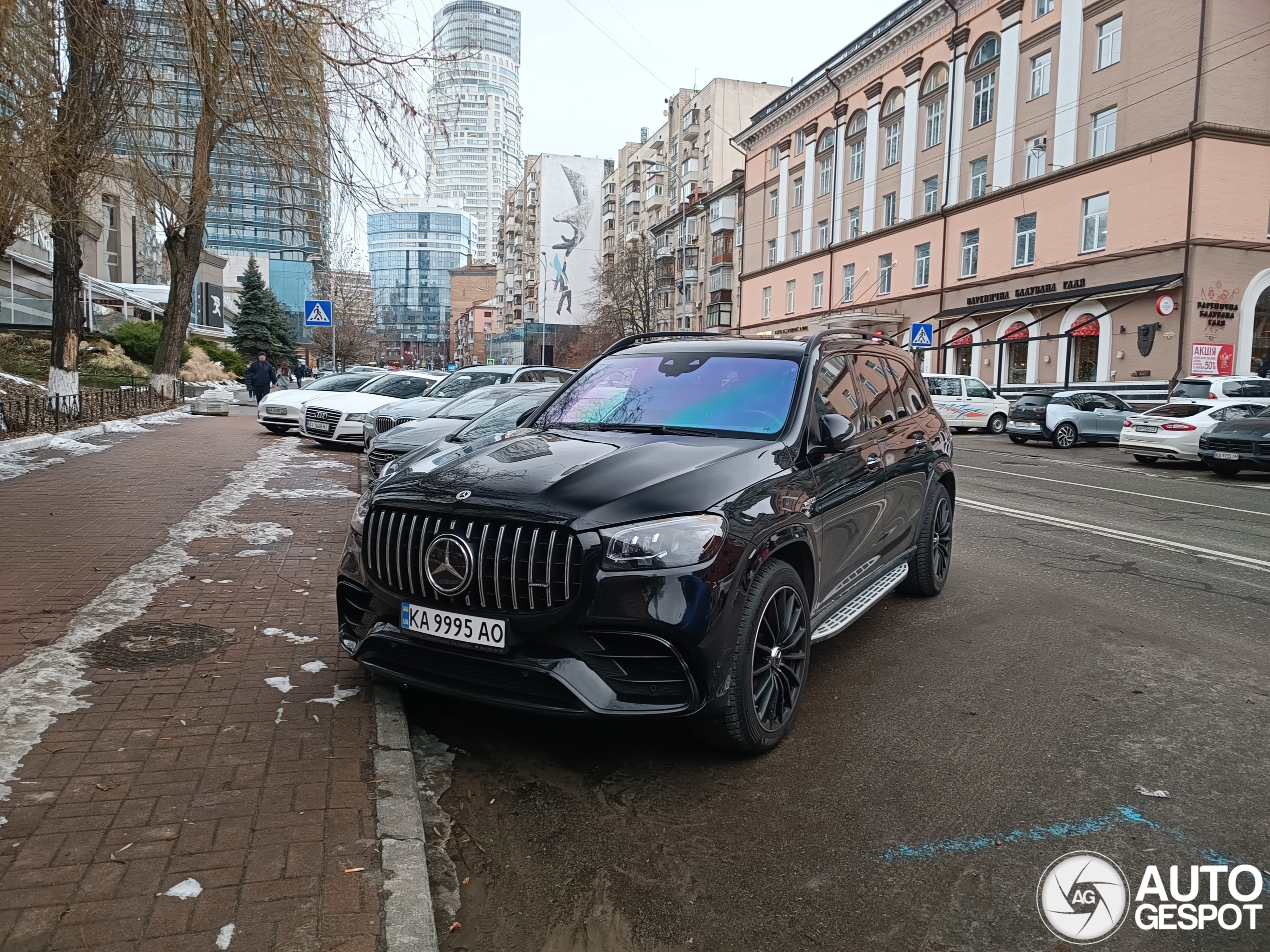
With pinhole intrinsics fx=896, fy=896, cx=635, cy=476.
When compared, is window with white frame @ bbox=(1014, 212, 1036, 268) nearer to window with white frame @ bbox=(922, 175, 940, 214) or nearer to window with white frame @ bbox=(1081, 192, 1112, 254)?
window with white frame @ bbox=(1081, 192, 1112, 254)

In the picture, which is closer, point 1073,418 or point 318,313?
point 1073,418

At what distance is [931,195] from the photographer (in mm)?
38562

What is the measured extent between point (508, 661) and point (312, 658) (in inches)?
70.0

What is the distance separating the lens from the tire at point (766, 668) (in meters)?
3.49

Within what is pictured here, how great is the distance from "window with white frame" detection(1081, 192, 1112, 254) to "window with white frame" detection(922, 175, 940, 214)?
27.7 ft

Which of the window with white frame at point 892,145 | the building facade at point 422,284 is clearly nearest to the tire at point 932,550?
the window with white frame at point 892,145

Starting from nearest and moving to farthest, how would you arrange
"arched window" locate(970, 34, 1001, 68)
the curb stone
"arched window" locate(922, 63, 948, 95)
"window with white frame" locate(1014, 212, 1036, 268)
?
the curb stone < "window with white frame" locate(1014, 212, 1036, 268) < "arched window" locate(970, 34, 1001, 68) < "arched window" locate(922, 63, 948, 95)

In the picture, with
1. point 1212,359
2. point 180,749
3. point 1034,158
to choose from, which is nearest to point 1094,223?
point 1034,158

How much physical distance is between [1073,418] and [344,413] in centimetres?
1833

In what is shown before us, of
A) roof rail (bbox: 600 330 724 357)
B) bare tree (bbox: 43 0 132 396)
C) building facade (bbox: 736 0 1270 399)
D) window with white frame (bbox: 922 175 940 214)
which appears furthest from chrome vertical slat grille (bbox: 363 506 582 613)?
window with white frame (bbox: 922 175 940 214)

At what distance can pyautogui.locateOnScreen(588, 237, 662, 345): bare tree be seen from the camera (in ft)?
206

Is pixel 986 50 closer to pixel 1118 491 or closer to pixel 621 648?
pixel 1118 491

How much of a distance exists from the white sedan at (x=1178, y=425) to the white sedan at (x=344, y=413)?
47.2ft

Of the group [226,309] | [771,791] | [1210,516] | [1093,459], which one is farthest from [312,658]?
[226,309]
